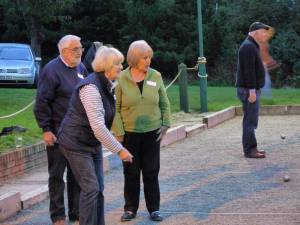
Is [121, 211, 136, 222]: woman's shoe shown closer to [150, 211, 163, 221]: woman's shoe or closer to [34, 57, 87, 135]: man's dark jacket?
[150, 211, 163, 221]: woman's shoe

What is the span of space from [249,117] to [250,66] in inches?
29.4

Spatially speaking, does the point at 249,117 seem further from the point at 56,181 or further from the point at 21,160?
the point at 56,181

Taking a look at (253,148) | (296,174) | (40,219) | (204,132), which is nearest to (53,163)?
(40,219)

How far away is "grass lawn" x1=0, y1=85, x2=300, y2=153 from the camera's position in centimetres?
944

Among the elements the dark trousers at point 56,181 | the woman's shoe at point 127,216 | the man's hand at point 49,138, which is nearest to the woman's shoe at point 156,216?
the woman's shoe at point 127,216

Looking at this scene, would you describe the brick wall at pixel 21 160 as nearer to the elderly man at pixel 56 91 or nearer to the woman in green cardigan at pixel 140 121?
the elderly man at pixel 56 91

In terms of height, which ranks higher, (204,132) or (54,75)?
(54,75)

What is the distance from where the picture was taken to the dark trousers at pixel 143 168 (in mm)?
6602

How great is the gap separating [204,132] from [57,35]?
2284 centimetres

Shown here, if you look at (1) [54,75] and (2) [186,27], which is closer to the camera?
(1) [54,75]

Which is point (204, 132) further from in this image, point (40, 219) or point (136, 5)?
point (136, 5)

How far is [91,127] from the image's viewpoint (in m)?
5.34

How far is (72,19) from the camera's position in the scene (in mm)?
36000

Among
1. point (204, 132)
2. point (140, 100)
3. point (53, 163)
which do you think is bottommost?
point (204, 132)
